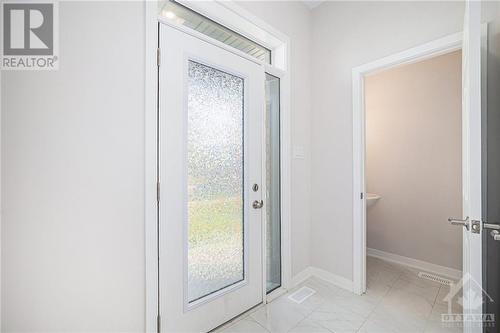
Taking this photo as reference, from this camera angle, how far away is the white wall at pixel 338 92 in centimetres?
205

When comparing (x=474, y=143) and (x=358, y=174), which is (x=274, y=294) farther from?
(x=474, y=143)

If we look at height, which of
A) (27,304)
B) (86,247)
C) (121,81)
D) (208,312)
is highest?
(121,81)

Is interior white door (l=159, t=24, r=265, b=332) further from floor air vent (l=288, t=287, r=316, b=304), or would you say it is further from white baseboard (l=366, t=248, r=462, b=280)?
white baseboard (l=366, t=248, r=462, b=280)

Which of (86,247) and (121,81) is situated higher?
(121,81)

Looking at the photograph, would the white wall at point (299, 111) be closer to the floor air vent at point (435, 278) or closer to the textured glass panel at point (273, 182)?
the textured glass panel at point (273, 182)

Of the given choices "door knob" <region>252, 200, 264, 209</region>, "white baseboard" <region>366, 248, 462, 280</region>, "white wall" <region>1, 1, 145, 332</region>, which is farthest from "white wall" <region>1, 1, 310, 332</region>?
"white baseboard" <region>366, 248, 462, 280</region>

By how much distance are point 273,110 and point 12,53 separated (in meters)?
1.79

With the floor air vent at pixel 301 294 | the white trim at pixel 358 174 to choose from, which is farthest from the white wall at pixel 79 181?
the white trim at pixel 358 174

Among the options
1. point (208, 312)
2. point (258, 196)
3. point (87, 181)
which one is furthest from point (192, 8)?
point (208, 312)

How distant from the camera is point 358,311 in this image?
1919 millimetres

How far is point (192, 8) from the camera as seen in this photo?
1682mm

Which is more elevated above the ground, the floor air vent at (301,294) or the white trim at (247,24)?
the white trim at (247,24)

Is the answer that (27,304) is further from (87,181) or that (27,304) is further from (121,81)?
(121,81)

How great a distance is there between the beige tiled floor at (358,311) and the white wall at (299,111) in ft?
1.39
